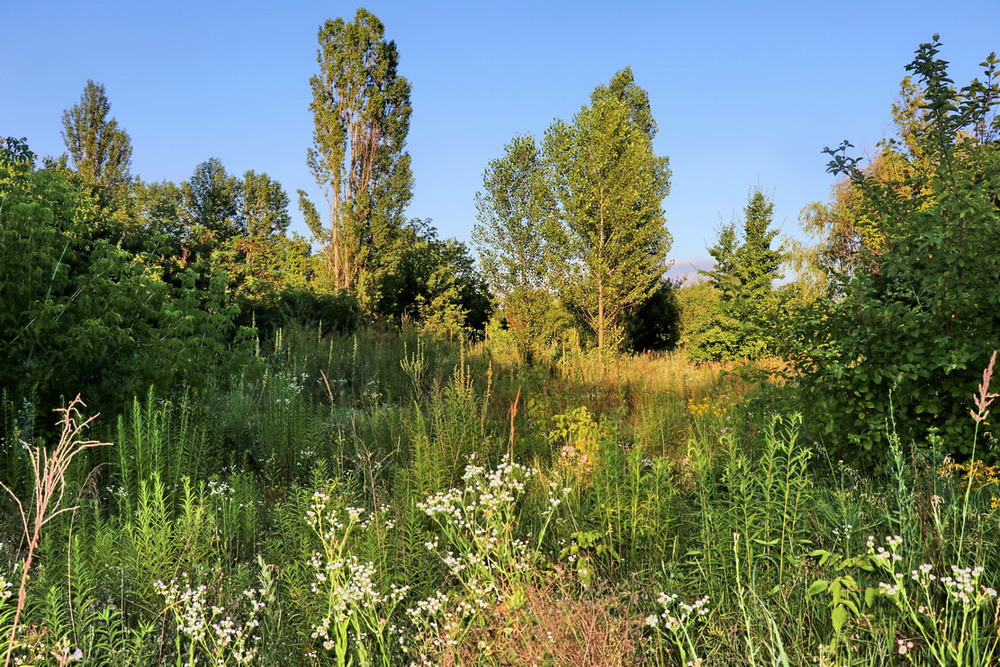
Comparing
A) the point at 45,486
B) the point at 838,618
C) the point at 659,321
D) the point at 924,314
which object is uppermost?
the point at 659,321

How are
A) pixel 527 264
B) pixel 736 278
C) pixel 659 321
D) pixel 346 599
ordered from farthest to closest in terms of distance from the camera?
pixel 659 321 → pixel 527 264 → pixel 736 278 → pixel 346 599

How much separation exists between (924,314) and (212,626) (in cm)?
449

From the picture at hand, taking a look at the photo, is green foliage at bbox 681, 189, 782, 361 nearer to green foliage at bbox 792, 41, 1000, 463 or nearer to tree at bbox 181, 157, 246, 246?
green foliage at bbox 792, 41, 1000, 463

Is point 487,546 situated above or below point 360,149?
below

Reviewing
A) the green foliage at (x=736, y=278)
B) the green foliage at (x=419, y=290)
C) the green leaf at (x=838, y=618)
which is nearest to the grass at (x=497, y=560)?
the green leaf at (x=838, y=618)

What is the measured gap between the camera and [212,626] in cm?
215

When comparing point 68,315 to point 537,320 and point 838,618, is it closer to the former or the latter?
point 838,618

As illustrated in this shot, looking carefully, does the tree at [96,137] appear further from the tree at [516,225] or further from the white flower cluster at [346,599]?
the white flower cluster at [346,599]

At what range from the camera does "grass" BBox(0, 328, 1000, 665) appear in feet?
6.72

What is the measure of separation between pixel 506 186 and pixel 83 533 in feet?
53.1

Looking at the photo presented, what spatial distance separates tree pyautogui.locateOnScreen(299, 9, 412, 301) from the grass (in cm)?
1275

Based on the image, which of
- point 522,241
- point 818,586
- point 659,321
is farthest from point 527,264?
point 818,586

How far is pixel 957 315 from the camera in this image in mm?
4148

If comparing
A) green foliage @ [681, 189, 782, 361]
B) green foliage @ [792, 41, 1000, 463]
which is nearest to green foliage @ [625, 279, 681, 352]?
green foliage @ [681, 189, 782, 361]
